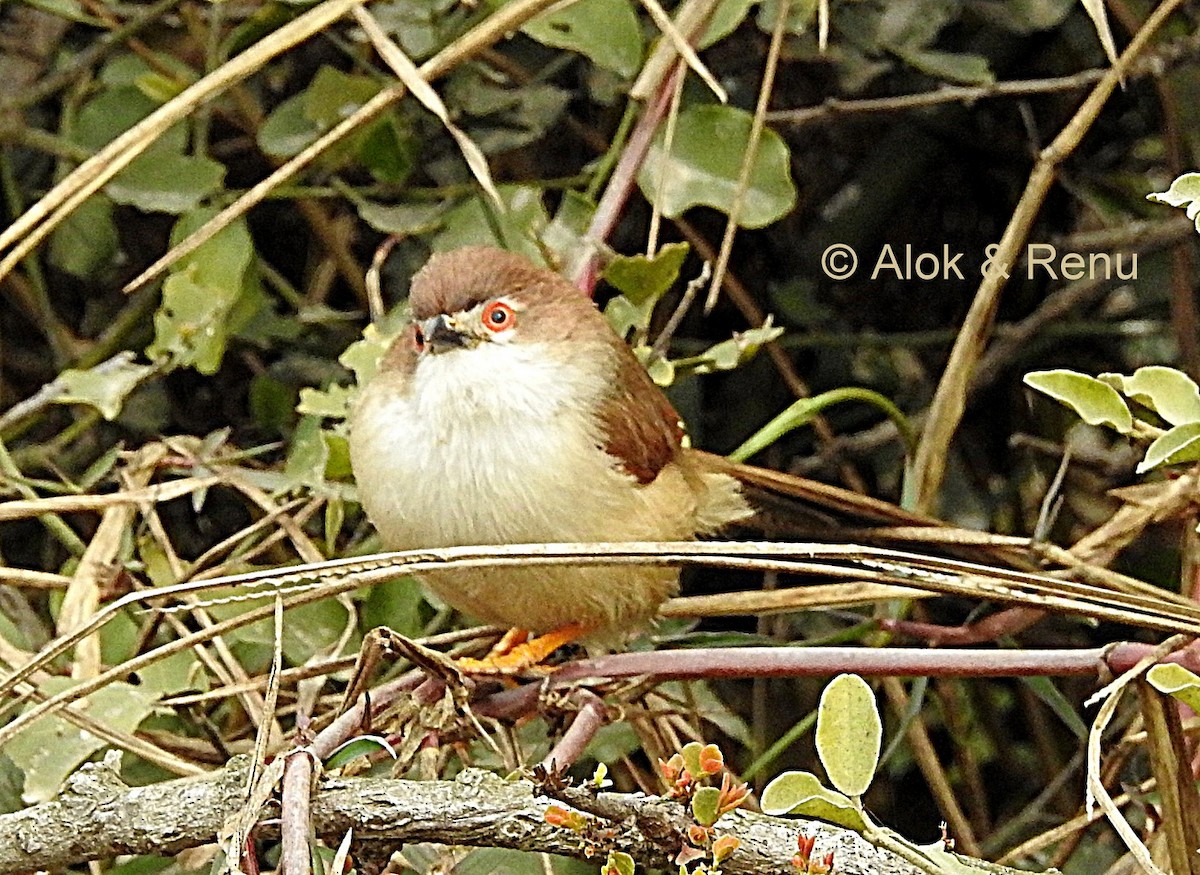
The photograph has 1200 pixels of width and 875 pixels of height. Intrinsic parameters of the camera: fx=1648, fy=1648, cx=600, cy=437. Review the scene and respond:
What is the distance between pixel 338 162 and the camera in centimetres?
314

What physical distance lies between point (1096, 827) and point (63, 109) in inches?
96.0

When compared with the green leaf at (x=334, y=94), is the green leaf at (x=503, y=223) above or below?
below

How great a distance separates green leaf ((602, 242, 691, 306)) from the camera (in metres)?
2.67

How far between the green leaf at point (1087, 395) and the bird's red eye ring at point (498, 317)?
0.92 m

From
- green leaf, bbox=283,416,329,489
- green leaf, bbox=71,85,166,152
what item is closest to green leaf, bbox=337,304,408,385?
green leaf, bbox=283,416,329,489

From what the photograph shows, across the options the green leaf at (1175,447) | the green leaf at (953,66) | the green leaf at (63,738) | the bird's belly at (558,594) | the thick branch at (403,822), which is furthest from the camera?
the green leaf at (953,66)

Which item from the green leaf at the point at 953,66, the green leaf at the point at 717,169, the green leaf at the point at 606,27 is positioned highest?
the green leaf at the point at 606,27

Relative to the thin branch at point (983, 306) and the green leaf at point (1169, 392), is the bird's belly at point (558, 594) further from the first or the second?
the green leaf at point (1169, 392)

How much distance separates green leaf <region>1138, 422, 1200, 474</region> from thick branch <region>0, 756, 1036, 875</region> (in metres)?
0.49

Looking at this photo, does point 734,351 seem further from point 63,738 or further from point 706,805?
point 706,805

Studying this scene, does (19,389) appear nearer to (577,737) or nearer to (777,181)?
(777,181)

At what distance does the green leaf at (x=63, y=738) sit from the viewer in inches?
83.2

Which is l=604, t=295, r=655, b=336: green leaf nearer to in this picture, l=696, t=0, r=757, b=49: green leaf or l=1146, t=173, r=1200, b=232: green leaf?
l=696, t=0, r=757, b=49: green leaf

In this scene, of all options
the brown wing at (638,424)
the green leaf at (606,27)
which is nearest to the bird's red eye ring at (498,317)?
the brown wing at (638,424)
